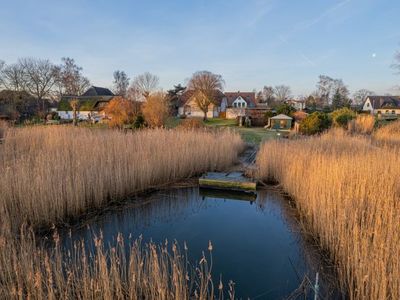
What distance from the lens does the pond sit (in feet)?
10.6

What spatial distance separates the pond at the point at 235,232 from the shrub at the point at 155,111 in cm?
759

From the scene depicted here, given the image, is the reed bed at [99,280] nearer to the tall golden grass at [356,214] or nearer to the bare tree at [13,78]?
the tall golden grass at [356,214]

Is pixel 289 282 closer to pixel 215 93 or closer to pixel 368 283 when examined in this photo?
pixel 368 283

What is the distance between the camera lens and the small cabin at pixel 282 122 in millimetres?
19922

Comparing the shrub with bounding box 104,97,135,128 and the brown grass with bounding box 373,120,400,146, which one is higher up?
the shrub with bounding box 104,97,135,128

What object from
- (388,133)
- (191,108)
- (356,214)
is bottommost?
(356,214)

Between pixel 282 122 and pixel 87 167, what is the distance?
17.5 m

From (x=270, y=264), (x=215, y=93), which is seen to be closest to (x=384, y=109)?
(x=215, y=93)

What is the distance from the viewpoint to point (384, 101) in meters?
47.7

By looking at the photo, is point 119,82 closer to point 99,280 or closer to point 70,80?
point 70,80


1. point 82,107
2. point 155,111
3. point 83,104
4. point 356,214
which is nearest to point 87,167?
point 356,214

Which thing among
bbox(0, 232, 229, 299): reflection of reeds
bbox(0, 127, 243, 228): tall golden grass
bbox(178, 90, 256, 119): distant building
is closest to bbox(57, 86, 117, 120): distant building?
bbox(178, 90, 256, 119): distant building

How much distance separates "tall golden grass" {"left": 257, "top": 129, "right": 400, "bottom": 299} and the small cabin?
14.2m

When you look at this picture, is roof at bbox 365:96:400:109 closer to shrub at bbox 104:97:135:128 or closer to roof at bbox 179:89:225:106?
roof at bbox 179:89:225:106
